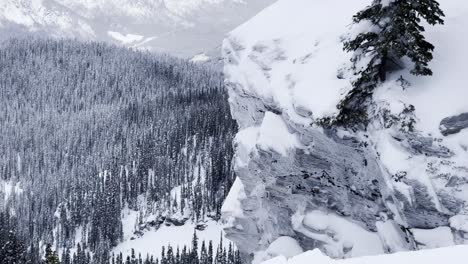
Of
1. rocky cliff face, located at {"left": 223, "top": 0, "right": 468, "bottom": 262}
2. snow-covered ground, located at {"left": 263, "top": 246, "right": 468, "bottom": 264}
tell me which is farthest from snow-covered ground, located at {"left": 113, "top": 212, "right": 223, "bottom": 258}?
snow-covered ground, located at {"left": 263, "top": 246, "right": 468, "bottom": 264}

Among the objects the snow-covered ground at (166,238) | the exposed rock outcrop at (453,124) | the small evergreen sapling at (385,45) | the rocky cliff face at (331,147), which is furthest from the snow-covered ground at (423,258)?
the snow-covered ground at (166,238)

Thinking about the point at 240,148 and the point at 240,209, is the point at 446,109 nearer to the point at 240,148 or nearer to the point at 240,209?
the point at 240,148

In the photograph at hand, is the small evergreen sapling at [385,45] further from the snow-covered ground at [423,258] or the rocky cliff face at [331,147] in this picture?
the snow-covered ground at [423,258]

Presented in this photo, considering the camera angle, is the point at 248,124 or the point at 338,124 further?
the point at 248,124

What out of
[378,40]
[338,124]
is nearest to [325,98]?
[338,124]

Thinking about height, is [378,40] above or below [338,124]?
above
